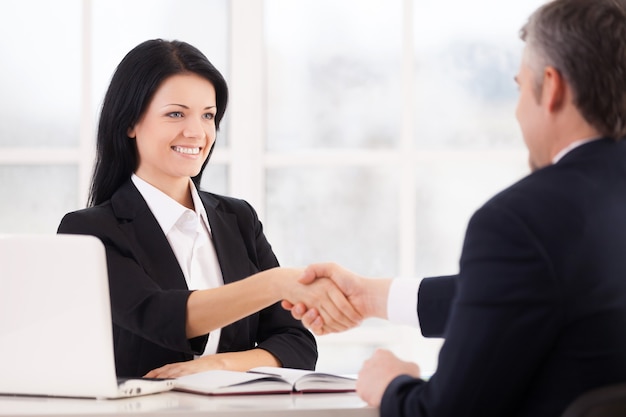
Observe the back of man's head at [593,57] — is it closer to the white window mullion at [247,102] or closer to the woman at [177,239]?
the woman at [177,239]

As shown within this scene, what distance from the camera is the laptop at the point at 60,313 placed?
5.70 feet

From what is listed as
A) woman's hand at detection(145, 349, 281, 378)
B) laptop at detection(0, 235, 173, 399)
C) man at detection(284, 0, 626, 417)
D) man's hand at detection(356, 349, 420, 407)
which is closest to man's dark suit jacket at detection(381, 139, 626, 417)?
man at detection(284, 0, 626, 417)

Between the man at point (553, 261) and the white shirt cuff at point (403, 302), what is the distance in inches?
20.9

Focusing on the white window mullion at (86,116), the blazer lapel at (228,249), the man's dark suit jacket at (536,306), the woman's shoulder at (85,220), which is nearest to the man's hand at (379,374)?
the man's dark suit jacket at (536,306)

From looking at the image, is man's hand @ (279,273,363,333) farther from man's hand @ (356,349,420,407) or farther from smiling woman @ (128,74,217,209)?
man's hand @ (356,349,420,407)

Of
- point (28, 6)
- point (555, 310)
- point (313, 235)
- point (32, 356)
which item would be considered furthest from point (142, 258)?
point (28, 6)

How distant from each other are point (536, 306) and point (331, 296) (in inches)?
42.2

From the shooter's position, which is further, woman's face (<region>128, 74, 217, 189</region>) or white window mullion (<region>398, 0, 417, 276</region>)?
white window mullion (<region>398, 0, 417, 276</region>)

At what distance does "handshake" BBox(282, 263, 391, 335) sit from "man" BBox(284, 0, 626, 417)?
0.78m

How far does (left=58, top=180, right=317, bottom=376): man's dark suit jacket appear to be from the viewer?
93.6 inches

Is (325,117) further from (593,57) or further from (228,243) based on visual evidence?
(593,57)

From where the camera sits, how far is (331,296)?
2490 mm

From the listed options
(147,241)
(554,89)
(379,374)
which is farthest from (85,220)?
(554,89)

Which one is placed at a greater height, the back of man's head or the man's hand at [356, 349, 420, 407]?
the back of man's head
